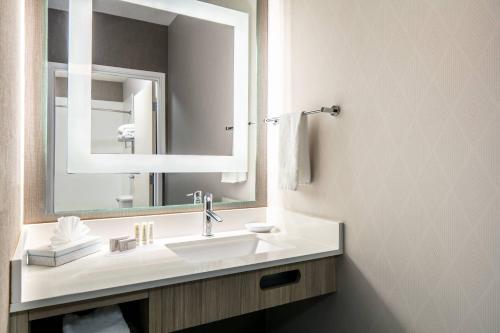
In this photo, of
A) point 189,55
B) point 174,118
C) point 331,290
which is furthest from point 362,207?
point 189,55

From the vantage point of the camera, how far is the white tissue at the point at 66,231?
1.22 m

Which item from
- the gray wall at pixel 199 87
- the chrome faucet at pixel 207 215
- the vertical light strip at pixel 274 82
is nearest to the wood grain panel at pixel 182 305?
the chrome faucet at pixel 207 215

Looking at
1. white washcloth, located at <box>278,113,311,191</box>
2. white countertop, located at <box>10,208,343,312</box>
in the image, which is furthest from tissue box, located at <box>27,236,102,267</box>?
white washcloth, located at <box>278,113,311,191</box>

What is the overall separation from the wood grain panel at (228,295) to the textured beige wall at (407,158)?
0.19 metres

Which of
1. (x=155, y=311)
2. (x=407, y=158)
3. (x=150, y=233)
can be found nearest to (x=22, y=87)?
(x=150, y=233)

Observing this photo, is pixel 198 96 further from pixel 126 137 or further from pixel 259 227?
pixel 259 227

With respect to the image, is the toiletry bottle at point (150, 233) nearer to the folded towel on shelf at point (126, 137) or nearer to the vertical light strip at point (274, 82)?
the folded towel on shelf at point (126, 137)

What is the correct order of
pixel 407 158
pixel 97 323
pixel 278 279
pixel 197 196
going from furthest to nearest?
1. pixel 197 196
2. pixel 278 279
3. pixel 407 158
4. pixel 97 323

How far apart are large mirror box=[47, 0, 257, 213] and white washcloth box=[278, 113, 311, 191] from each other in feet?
1.01

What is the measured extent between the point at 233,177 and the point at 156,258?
26.1 inches

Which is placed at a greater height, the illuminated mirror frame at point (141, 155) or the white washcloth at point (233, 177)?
the illuminated mirror frame at point (141, 155)

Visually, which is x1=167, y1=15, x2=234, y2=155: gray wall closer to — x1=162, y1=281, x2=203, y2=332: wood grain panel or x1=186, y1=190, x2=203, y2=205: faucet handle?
x1=186, y1=190, x2=203, y2=205: faucet handle

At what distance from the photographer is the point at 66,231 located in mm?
1229

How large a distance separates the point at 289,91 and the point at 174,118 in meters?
0.59
